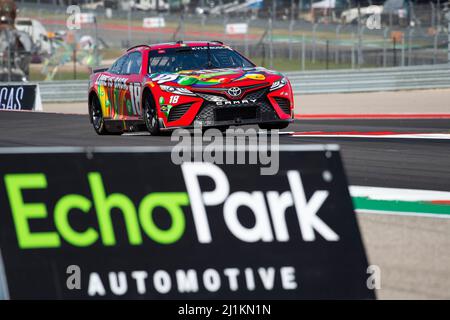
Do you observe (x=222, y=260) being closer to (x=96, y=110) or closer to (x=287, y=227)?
(x=287, y=227)

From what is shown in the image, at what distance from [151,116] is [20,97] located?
36.2ft

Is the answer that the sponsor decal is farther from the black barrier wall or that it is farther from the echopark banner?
the black barrier wall

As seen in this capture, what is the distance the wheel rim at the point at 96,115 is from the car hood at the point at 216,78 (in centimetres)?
203

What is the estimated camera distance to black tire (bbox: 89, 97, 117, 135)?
14969 millimetres

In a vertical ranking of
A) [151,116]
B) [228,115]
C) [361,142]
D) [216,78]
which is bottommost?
[361,142]


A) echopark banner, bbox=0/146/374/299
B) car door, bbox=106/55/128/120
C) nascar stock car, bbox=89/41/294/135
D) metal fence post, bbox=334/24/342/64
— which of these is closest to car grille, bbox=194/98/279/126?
nascar stock car, bbox=89/41/294/135

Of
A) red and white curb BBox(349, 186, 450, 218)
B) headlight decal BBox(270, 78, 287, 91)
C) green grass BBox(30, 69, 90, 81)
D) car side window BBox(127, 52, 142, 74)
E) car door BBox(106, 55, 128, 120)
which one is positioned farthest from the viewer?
green grass BBox(30, 69, 90, 81)

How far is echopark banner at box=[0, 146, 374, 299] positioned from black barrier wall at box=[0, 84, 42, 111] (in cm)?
1893

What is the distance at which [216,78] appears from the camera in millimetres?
12766

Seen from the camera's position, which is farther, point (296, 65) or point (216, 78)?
point (296, 65)

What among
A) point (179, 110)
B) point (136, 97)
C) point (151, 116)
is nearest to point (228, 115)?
point (179, 110)

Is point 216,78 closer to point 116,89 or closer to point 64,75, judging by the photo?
point 116,89

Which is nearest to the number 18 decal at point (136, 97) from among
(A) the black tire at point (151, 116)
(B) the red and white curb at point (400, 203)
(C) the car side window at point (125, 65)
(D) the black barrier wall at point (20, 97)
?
(A) the black tire at point (151, 116)

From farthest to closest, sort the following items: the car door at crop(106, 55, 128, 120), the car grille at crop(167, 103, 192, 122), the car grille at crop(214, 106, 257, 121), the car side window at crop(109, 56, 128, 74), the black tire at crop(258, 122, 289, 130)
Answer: the car side window at crop(109, 56, 128, 74), the car door at crop(106, 55, 128, 120), the black tire at crop(258, 122, 289, 130), the car grille at crop(167, 103, 192, 122), the car grille at crop(214, 106, 257, 121)
